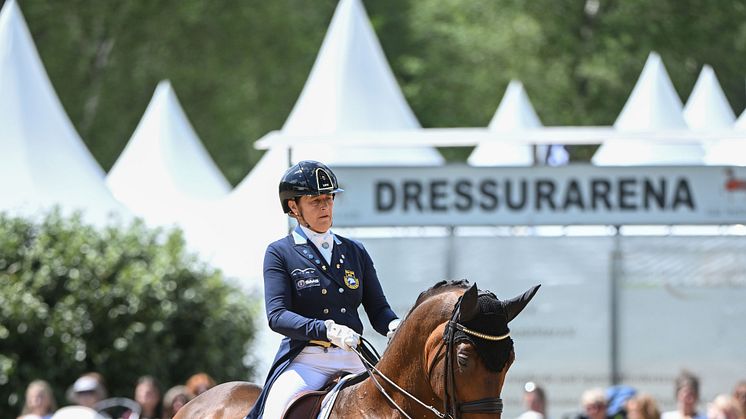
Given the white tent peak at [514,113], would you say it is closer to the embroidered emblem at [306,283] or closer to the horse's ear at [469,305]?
the embroidered emblem at [306,283]

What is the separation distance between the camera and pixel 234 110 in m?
45.6

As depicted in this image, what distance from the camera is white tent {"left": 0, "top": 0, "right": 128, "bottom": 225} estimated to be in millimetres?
19047

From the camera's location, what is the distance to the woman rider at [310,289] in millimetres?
6953

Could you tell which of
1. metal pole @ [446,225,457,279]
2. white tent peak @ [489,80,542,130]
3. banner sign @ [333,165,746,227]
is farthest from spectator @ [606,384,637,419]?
white tent peak @ [489,80,542,130]

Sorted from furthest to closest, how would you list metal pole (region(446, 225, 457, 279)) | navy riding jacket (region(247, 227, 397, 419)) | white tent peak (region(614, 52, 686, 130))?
white tent peak (region(614, 52, 686, 130))
metal pole (region(446, 225, 457, 279))
navy riding jacket (region(247, 227, 397, 419))

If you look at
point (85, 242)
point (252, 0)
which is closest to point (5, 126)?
point (85, 242)

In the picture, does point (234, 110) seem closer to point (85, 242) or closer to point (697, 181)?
point (85, 242)

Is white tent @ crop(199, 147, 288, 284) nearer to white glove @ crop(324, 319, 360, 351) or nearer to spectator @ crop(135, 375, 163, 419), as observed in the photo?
spectator @ crop(135, 375, 163, 419)

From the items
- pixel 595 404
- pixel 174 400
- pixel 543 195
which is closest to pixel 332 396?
pixel 174 400

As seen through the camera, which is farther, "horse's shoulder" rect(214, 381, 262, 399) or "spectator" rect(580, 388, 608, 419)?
"spectator" rect(580, 388, 608, 419)

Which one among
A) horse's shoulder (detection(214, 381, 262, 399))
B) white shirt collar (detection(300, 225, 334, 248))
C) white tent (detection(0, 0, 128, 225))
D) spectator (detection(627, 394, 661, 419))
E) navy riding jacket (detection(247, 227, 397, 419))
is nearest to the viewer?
navy riding jacket (detection(247, 227, 397, 419))

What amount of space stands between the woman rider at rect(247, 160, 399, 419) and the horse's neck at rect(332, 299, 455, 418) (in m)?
0.30

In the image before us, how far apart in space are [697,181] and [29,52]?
10.4 metres

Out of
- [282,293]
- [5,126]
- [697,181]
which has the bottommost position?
[282,293]
